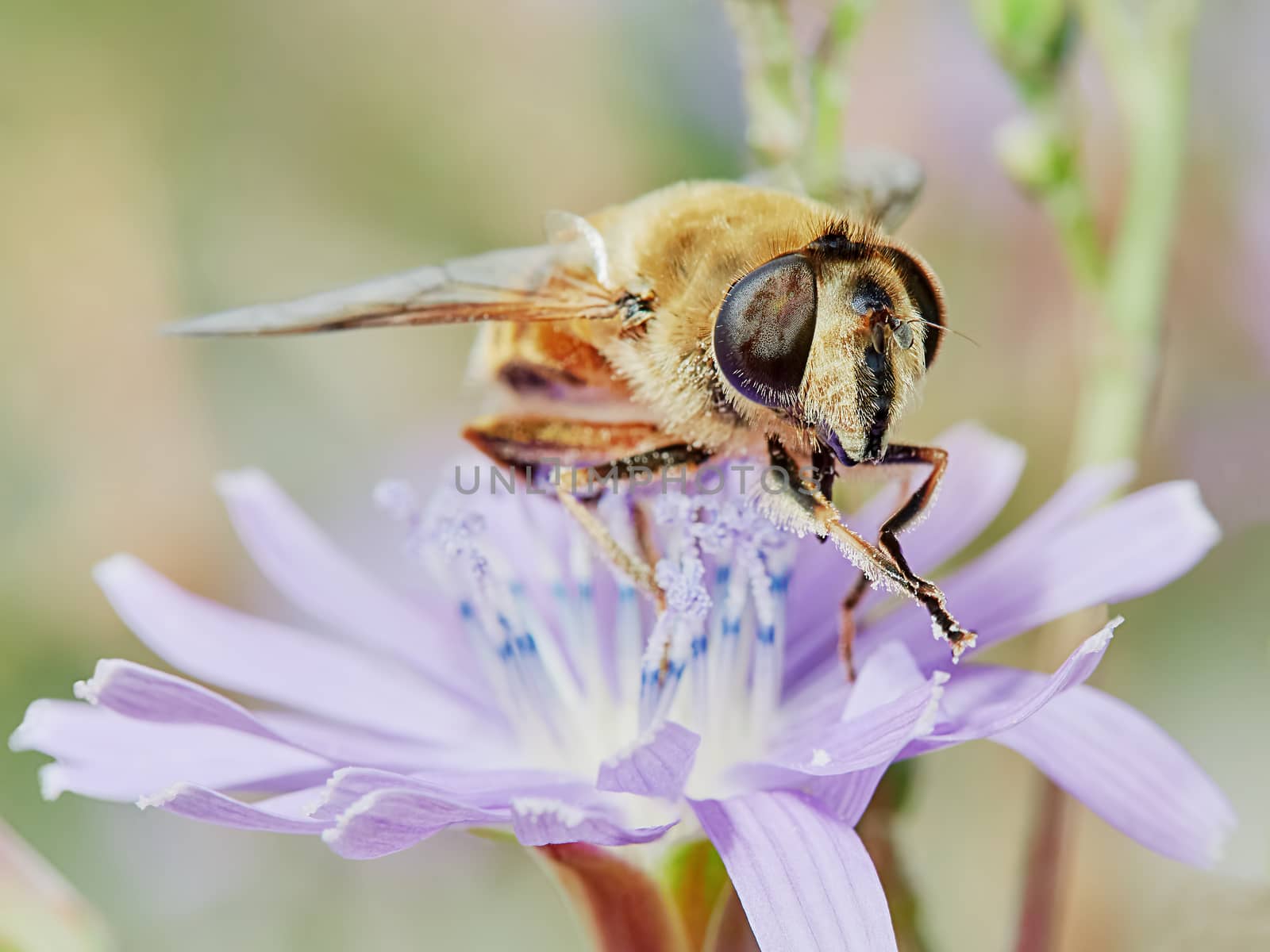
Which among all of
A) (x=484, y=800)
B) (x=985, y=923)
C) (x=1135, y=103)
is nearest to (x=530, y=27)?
(x=1135, y=103)

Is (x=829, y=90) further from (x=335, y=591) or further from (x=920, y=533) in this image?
(x=335, y=591)

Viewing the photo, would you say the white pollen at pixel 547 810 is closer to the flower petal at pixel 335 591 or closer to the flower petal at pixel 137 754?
the flower petal at pixel 137 754

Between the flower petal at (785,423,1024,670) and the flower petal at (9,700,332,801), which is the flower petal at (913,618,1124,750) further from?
the flower petal at (9,700,332,801)

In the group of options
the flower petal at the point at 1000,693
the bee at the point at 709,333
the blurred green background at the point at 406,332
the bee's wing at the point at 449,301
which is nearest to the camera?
the flower petal at the point at 1000,693

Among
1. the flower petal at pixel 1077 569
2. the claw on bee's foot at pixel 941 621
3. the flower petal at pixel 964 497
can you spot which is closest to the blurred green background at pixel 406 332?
the flower petal at pixel 964 497

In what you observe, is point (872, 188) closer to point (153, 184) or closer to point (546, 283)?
point (546, 283)

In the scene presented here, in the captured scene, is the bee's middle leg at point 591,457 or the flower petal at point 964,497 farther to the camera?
the flower petal at point 964,497

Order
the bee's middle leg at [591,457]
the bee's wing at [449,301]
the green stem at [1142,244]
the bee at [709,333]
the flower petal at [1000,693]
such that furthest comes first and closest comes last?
the green stem at [1142,244], the bee's middle leg at [591,457], the bee's wing at [449,301], the bee at [709,333], the flower petal at [1000,693]

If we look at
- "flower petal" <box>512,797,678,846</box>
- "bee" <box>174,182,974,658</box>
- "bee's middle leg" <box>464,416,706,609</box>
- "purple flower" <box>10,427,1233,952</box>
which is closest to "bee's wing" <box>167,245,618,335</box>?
"bee" <box>174,182,974,658</box>
